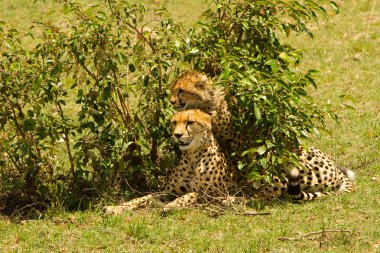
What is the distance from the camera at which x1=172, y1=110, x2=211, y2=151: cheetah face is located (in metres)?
6.56

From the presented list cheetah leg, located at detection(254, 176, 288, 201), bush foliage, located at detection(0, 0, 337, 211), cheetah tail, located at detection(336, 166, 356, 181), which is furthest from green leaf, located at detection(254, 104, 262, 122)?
cheetah tail, located at detection(336, 166, 356, 181)

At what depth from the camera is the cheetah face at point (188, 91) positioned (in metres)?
7.06

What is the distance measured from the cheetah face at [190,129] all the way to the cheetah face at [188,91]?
39 cm

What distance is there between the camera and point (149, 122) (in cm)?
706

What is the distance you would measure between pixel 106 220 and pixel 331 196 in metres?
2.08

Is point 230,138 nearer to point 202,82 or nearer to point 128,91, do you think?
point 202,82

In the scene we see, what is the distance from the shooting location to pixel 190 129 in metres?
6.59

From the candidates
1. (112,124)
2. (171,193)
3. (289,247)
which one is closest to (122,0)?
(112,124)

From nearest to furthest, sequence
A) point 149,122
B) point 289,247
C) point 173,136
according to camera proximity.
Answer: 1. point 289,247
2. point 173,136
3. point 149,122

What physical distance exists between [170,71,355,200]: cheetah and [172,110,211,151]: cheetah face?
286mm

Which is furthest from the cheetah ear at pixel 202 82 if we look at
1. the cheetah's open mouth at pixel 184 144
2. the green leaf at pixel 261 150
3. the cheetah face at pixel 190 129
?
the green leaf at pixel 261 150

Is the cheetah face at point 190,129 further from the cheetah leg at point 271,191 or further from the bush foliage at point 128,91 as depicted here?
the cheetah leg at point 271,191

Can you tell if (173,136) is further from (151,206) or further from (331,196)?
(331,196)

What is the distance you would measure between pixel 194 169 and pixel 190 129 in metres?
0.40
